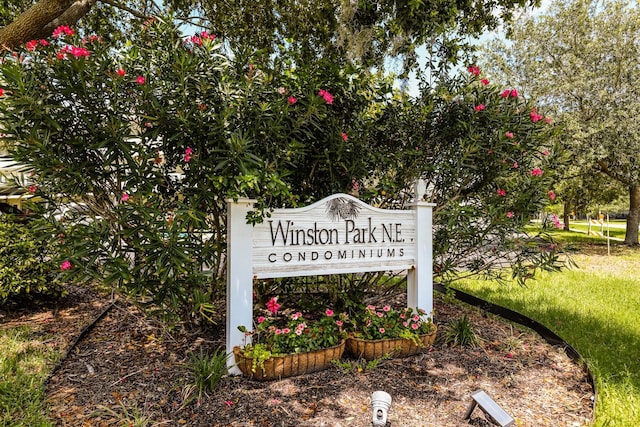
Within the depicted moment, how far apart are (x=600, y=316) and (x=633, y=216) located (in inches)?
397

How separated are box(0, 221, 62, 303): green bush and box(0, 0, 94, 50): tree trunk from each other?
1.89 m

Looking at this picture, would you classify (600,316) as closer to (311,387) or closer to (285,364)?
(311,387)

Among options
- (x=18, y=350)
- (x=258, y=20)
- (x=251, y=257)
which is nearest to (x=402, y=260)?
(x=251, y=257)

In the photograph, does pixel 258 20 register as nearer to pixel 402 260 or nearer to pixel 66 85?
pixel 66 85

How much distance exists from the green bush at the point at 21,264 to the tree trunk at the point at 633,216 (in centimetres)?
1460

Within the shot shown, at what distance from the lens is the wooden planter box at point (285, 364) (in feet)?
8.77

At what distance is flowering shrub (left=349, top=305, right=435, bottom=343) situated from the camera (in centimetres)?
314

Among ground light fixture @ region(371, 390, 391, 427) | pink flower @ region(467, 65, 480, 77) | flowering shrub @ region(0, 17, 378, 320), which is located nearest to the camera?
ground light fixture @ region(371, 390, 391, 427)

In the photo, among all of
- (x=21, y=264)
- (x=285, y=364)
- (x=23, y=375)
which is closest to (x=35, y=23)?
(x=21, y=264)

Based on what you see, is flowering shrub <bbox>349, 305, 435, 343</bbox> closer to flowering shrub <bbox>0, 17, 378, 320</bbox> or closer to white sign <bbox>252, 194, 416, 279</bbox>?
white sign <bbox>252, 194, 416, 279</bbox>

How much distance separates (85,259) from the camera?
2.57 meters

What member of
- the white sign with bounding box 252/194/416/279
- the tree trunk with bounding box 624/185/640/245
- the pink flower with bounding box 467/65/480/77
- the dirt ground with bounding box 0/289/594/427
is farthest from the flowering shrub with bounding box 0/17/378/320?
the tree trunk with bounding box 624/185/640/245

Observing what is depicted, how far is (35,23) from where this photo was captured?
4.04 metres

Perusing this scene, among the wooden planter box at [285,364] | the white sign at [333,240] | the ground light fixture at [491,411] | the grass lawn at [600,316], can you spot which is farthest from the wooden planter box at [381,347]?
the grass lawn at [600,316]
